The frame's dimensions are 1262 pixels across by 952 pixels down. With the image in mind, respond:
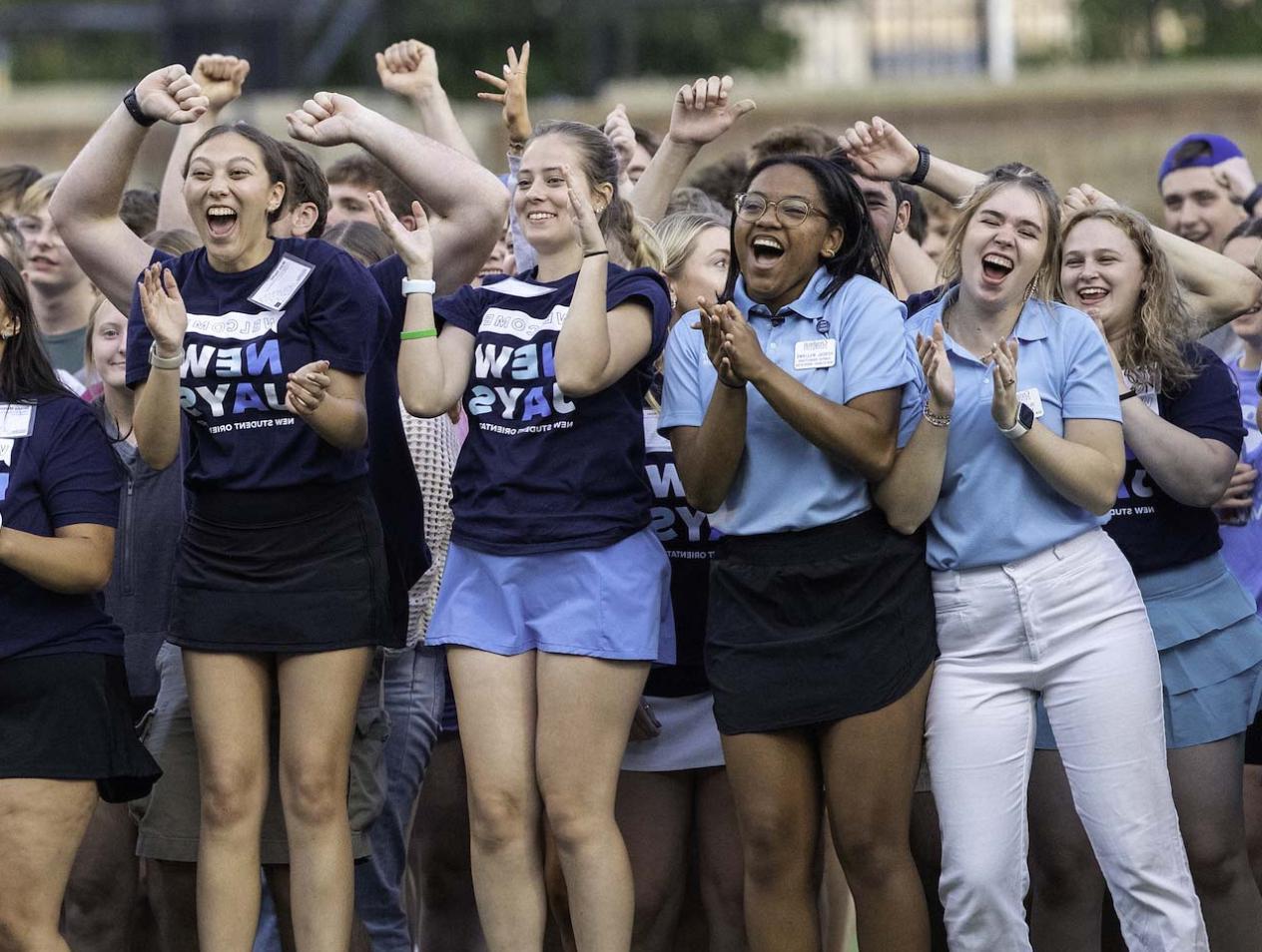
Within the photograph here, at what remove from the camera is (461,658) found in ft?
14.8

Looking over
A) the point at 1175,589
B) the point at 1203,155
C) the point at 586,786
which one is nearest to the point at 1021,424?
the point at 1175,589

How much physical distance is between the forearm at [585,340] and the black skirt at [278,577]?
2.09ft

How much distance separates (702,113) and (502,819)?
2.14m

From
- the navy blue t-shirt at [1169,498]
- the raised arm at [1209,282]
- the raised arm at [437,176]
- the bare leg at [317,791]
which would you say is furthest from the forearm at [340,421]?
the raised arm at [1209,282]

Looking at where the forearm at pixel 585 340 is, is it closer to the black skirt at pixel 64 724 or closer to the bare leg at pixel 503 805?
the bare leg at pixel 503 805

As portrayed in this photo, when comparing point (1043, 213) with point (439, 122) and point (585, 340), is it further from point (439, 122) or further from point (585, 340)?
point (439, 122)

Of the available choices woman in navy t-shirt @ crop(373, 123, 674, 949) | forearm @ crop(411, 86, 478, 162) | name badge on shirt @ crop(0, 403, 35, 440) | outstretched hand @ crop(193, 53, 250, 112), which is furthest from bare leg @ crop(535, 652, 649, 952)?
outstretched hand @ crop(193, 53, 250, 112)

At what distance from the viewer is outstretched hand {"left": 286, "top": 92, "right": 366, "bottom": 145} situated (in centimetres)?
479

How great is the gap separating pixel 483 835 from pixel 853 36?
17.2 meters

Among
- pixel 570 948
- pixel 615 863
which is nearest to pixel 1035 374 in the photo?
pixel 615 863

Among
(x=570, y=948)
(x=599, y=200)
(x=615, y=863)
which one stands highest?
(x=599, y=200)

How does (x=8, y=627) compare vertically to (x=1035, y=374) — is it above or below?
below

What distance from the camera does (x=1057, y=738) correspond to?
14.4 ft

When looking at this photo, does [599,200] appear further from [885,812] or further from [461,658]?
[885,812]
